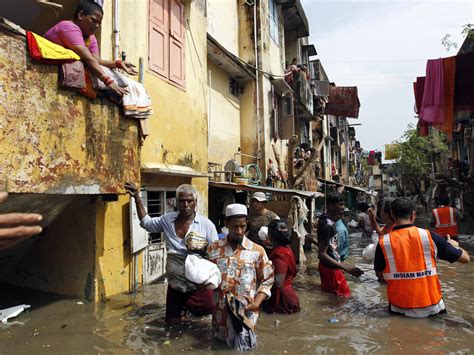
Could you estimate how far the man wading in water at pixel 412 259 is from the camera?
13.1ft

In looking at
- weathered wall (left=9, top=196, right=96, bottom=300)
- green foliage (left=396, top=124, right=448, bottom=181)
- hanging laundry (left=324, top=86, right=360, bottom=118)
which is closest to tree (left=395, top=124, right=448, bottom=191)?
green foliage (left=396, top=124, right=448, bottom=181)

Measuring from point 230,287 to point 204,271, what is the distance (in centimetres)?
30

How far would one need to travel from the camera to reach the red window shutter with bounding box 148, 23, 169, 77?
709cm

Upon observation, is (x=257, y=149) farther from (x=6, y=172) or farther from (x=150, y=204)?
(x=6, y=172)

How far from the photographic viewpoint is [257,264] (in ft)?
11.8

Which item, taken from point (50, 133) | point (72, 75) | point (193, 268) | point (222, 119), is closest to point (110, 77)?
point (72, 75)

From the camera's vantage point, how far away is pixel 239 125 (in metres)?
13.4

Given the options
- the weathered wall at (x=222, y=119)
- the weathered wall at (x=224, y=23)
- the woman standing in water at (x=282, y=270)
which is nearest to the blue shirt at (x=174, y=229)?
the woman standing in water at (x=282, y=270)

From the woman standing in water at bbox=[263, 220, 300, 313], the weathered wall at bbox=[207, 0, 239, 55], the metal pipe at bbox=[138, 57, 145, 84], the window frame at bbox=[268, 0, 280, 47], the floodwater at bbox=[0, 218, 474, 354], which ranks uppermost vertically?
the window frame at bbox=[268, 0, 280, 47]

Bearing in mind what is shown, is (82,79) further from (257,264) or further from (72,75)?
(257,264)

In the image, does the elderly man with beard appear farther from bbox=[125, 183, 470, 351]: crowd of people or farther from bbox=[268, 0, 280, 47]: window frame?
bbox=[268, 0, 280, 47]: window frame

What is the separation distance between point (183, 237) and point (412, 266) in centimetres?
256

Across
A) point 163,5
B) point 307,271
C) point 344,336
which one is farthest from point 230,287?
point 163,5

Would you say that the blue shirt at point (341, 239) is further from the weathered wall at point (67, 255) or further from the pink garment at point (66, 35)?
the pink garment at point (66, 35)
